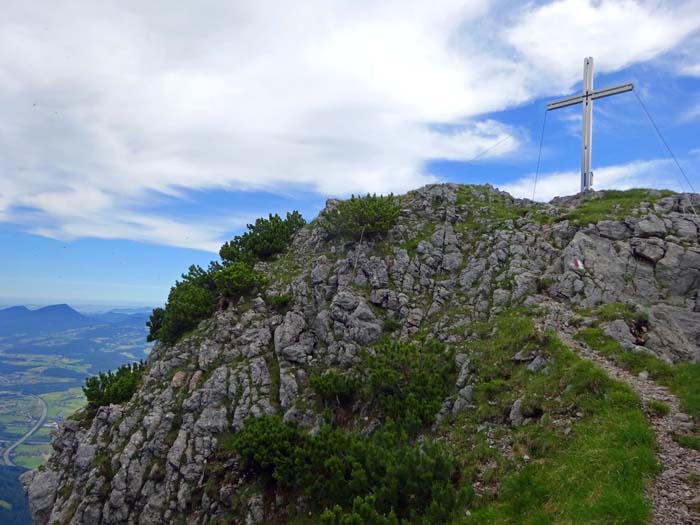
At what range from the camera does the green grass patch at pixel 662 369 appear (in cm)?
1396

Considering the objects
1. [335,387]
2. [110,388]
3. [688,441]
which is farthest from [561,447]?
[110,388]

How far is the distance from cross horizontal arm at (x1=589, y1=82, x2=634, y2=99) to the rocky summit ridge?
881 cm

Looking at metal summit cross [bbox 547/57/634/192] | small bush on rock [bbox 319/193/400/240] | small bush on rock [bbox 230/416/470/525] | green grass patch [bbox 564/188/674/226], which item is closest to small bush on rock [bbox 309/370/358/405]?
small bush on rock [bbox 230/416/470/525]

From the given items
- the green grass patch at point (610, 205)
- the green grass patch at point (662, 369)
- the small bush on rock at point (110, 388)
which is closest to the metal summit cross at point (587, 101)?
the green grass patch at point (610, 205)

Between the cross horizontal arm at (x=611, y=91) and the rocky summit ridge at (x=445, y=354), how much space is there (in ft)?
28.9

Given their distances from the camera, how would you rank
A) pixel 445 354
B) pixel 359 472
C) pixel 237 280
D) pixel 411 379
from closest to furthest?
pixel 359 472 < pixel 411 379 < pixel 445 354 < pixel 237 280

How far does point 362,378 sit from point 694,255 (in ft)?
78.3

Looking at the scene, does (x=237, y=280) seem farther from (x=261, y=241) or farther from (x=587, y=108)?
(x=587, y=108)

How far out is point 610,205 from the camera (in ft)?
104

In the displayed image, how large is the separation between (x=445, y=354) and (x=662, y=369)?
10.3m

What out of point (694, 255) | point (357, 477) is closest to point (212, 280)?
point (357, 477)

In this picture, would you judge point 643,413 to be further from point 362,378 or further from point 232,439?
point 232,439

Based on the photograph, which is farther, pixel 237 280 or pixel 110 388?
pixel 237 280

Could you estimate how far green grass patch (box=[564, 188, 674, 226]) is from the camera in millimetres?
30312
